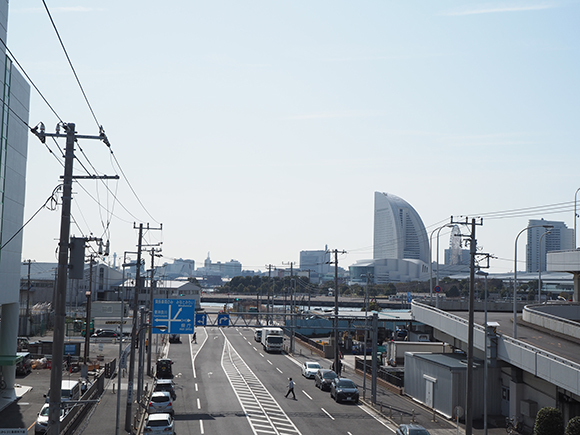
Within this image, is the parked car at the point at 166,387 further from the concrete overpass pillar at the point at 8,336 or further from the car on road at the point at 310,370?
the car on road at the point at 310,370

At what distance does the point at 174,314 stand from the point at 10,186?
44.7 ft

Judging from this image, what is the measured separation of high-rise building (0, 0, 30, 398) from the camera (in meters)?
36.2

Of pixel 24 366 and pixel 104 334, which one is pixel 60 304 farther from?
pixel 104 334

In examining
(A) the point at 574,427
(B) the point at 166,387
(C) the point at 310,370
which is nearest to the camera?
(A) the point at 574,427

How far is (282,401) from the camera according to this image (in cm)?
4197

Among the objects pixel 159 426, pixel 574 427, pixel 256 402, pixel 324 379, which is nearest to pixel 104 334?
pixel 324 379

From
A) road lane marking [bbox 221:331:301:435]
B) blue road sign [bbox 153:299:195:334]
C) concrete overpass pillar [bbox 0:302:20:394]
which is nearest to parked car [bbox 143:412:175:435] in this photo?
road lane marking [bbox 221:331:301:435]

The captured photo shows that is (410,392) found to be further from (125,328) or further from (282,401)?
(125,328)

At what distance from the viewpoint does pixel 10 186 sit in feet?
125

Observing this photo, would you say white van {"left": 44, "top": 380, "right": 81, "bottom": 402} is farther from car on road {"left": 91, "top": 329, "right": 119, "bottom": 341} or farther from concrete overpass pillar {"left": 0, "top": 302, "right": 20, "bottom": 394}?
car on road {"left": 91, "top": 329, "right": 119, "bottom": 341}

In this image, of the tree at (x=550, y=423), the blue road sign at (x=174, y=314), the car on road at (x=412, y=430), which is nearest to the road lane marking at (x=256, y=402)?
the car on road at (x=412, y=430)

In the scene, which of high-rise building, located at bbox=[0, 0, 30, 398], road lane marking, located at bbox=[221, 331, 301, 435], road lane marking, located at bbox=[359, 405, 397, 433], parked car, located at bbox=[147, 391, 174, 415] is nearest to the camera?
road lane marking, located at bbox=[221, 331, 301, 435]

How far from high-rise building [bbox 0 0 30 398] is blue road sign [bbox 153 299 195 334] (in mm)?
9649

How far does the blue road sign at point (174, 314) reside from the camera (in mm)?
40500
